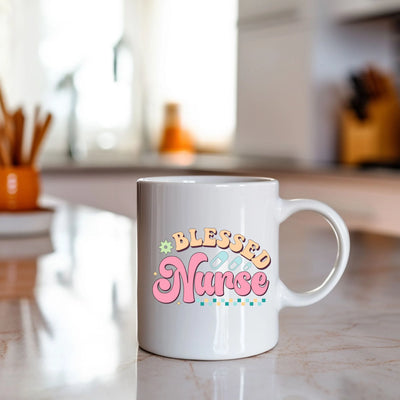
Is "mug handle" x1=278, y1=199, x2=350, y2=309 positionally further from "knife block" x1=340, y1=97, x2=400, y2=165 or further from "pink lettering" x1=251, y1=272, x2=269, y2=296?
"knife block" x1=340, y1=97, x2=400, y2=165

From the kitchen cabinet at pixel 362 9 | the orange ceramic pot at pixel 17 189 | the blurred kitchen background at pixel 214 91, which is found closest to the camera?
the orange ceramic pot at pixel 17 189

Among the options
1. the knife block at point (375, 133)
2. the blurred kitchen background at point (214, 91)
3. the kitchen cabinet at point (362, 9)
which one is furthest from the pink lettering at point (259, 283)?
the knife block at point (375, 133)

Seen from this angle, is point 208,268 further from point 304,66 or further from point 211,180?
point 304,66

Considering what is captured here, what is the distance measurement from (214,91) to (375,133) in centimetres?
137

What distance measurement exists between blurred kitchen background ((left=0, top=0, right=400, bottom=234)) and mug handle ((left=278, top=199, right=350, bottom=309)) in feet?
5.33

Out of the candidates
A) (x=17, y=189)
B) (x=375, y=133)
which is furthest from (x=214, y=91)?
(x=17, y=189)

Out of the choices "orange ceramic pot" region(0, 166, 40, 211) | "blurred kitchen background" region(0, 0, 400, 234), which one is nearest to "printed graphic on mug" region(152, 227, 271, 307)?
"orange ceramic pot" region(0, 166, 40, 211)

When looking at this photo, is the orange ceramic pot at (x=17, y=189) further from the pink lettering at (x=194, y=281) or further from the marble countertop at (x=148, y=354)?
the pink lettering at (x=194, y=281)

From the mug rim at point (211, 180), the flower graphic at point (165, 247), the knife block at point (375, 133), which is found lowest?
the flower graphic at point (165, 247)

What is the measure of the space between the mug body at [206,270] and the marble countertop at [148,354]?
0.05ft

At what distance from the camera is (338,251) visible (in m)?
0.54

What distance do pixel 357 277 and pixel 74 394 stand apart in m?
0.49

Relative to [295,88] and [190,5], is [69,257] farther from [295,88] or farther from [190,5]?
[190,5]

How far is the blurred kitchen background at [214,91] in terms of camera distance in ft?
8.91
